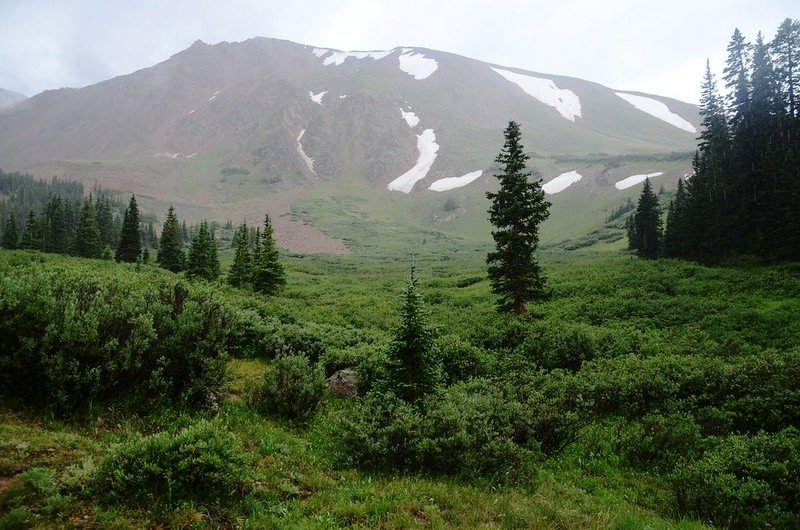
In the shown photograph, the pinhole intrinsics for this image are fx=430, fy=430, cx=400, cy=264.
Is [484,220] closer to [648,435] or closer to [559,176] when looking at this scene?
[559,176]

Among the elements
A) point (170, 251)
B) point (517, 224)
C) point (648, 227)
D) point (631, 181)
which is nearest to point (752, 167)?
point (648, 227)

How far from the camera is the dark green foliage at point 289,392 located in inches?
416

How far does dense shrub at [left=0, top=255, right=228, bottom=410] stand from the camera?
290 inches

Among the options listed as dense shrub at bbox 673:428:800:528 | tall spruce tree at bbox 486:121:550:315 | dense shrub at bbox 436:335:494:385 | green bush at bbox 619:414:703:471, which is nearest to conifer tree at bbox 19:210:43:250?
tall spruce tree at bbox 486:121:550:315

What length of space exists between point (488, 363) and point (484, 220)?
6588 inches

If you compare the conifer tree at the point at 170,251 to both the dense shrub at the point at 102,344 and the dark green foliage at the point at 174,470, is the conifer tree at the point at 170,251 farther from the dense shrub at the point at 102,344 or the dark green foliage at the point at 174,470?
the dark green foliage at the point at 174,470

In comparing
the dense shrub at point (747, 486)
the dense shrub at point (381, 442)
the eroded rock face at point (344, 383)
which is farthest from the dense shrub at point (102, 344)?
the dense shrub at point (747, 486)

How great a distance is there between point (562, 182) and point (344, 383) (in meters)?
191

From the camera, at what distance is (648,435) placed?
37.6ft

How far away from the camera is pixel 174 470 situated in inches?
239

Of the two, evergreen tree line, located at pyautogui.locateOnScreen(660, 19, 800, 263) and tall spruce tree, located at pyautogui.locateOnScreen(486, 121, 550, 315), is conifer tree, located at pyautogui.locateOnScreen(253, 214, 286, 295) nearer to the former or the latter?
tall spruce tree, located at pyautogui.locateOnScreen(486, 121, 550, 315)

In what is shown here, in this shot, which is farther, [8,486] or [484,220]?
[484,220]

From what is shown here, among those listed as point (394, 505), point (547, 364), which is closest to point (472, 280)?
point (547, 364)

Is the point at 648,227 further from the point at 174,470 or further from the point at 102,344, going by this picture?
the point at 174,470
